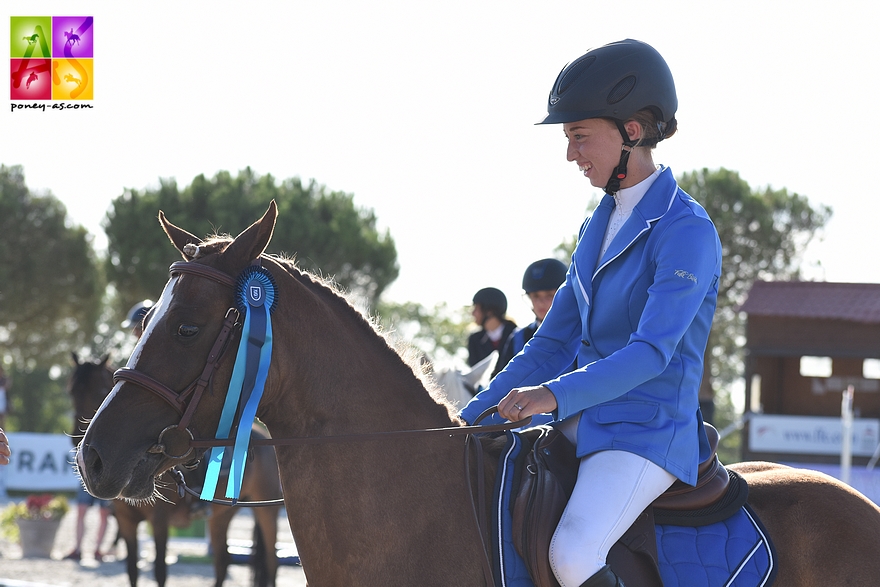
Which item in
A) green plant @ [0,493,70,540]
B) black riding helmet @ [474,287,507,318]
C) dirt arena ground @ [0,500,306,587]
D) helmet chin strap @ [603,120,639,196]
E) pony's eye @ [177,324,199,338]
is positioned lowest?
dirt arena ground @ [0,500,306,587]

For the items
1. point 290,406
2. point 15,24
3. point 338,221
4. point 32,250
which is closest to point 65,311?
point 32,250

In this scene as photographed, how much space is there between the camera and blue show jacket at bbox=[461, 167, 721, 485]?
2357 millimetres

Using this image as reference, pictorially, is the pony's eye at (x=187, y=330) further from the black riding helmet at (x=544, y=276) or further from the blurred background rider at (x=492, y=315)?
the blurred background rider at (x=492, y=315)

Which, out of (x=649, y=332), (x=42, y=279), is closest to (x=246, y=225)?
(x=42, y=279)

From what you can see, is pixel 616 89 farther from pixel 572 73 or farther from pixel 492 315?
pixel 492 315

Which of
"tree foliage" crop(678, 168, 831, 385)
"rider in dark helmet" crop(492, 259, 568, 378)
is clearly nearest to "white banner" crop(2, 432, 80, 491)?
"rider in dark helmet" crop(492, 259, 568, 378)

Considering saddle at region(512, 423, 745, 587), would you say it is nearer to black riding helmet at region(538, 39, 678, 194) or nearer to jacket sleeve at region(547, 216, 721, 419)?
jacket sleeve at region(547, 216, 721, 419)

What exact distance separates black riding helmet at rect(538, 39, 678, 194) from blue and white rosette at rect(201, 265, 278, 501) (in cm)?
110

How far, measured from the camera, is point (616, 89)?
2703 millimetres

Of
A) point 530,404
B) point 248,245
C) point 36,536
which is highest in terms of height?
point 248,245

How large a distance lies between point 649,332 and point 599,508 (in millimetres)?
514

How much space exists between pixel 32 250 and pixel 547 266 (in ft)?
97.1

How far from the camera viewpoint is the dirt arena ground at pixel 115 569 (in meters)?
9.77

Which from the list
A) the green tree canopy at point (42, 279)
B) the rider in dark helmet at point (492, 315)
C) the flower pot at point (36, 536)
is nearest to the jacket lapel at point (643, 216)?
the rider in dark helmet at point (492, 315)
